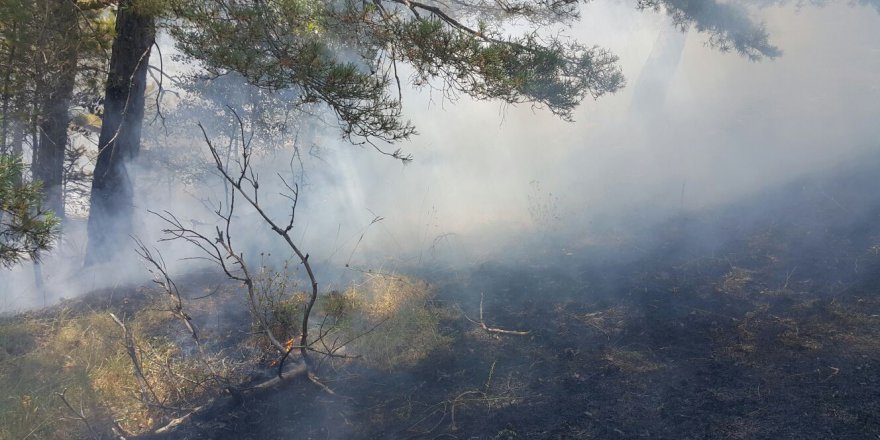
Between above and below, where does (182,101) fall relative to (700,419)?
above

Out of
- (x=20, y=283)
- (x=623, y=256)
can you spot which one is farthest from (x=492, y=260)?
(x=20, y=283)

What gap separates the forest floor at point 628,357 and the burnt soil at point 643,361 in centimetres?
2

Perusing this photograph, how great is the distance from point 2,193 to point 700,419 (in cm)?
487

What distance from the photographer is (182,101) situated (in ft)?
41.3

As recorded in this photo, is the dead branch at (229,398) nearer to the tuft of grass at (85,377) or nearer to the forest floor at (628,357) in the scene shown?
the forest floor at (628,357)

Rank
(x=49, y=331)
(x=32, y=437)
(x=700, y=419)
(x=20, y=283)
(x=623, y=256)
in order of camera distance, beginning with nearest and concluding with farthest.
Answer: (x=700, y=419), (x=32, y=437), (x=49, y=331), (x=623, y=256), (x=20, y=283)

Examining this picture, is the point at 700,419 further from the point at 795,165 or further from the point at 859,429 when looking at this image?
the point at 795,165

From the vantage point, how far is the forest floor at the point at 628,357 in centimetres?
387

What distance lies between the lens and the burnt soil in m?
3.85

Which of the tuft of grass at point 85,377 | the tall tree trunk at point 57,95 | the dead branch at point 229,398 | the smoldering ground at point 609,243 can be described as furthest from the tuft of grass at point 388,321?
the tall tree trunk at point 57,95

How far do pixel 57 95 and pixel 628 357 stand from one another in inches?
300

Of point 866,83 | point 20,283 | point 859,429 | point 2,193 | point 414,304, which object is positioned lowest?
point 859,429

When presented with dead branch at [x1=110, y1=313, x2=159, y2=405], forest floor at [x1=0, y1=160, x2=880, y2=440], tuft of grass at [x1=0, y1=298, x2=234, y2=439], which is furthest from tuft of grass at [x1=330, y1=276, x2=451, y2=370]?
dead branch at [x1=110, y1=313, x2=159, y2=405]

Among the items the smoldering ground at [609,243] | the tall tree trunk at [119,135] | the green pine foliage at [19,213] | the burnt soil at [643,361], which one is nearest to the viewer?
the green pine foliage at [19,213]
